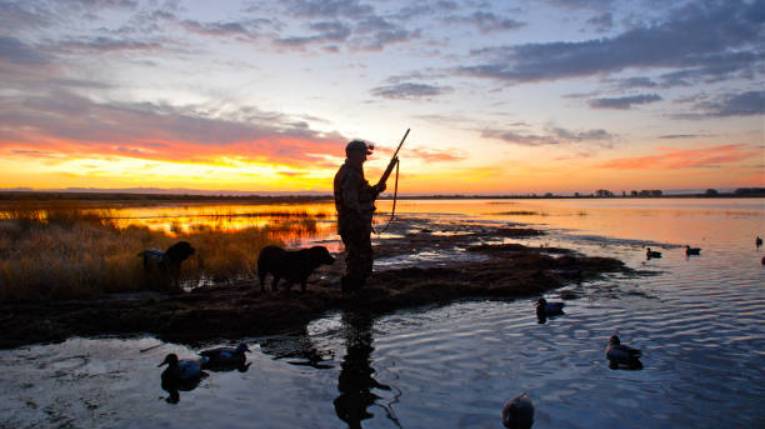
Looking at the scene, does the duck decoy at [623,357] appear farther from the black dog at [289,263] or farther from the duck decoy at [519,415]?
the black dog at [289,263]

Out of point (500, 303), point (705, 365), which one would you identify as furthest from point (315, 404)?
point (500, 303)

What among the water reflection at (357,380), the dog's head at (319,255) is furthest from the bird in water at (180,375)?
the dog's head at (319,255)

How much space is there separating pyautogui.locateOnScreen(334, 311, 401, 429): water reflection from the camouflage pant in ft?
5.22

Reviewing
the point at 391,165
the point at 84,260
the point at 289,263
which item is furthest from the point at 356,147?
the point at 84,260

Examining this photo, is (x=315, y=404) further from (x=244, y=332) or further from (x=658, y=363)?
(x=658, y=363)

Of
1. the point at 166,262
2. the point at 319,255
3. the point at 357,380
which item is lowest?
the point at 357,380

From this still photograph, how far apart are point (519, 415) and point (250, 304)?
657 cm

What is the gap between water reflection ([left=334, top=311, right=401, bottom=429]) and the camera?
18.4ft

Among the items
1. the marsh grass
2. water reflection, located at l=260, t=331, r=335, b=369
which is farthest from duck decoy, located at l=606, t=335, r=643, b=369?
the marsh grass

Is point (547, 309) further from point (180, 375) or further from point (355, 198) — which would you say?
point (180, 375)

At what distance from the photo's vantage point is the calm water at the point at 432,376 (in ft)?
18.1

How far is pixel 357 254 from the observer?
34.7 ft

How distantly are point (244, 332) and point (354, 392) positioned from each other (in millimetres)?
3361

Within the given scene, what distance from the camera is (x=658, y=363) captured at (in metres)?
7.37
